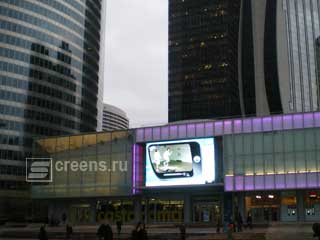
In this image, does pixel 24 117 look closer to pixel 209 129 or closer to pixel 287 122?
pixel 209 129

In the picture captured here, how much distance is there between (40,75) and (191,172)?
243ft

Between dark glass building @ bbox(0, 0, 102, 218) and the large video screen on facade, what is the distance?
60.9 m

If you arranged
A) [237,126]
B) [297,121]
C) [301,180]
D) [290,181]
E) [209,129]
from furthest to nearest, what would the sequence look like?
[209,129] < [237,126] < [297,121] < [290,181] < [301,180]

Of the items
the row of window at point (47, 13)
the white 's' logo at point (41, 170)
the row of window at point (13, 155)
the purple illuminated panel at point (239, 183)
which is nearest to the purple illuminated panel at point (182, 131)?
the purple illuminated panel at point (239, 183)

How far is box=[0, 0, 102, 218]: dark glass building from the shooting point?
126m

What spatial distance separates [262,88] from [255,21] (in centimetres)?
2266

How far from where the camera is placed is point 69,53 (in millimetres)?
144625

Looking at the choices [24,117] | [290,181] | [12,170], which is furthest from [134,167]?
[24,117]

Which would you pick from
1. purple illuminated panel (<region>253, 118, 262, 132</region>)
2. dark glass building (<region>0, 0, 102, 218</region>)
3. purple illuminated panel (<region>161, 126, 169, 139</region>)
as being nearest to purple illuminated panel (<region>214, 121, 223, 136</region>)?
purple illuminated panel (<region>253, 118, 262, 132</region>)

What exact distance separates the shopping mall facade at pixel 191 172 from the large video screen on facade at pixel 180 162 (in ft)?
0.44

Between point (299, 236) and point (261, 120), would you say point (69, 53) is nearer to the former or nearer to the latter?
point (261, 120)

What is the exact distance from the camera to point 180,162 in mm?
73062

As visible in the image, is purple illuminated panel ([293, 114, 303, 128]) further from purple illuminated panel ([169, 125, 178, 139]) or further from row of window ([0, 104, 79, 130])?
row of window ([0, 104, 79, 130])

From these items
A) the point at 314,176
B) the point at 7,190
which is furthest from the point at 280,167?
the point at 7,190
